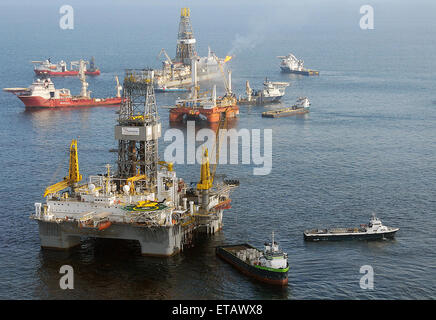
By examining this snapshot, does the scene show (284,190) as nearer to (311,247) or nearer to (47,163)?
(311,247)

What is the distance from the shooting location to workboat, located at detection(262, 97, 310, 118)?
584ft

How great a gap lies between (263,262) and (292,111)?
105529mm

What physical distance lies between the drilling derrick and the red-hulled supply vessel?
9527 centimetres

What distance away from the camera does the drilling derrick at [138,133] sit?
301 feet

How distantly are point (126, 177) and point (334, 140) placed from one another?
64055 millimetres

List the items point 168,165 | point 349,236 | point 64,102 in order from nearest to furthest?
point 349,236, point 168,165, point 64,102

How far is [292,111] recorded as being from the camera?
18050cm

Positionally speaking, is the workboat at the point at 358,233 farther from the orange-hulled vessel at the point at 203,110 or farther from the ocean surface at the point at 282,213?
the orange-hulled vessel at the point at 203,110

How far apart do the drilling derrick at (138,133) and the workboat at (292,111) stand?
85.6 metres

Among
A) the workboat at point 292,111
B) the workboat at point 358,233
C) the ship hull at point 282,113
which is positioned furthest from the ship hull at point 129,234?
the workboat at point 292,111

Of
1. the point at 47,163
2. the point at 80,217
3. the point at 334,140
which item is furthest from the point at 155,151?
the point at 334,140

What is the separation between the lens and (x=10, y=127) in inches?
6324

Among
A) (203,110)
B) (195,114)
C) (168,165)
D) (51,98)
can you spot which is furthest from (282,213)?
(51,98)

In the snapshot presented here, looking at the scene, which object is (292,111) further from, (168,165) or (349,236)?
(349,236)
